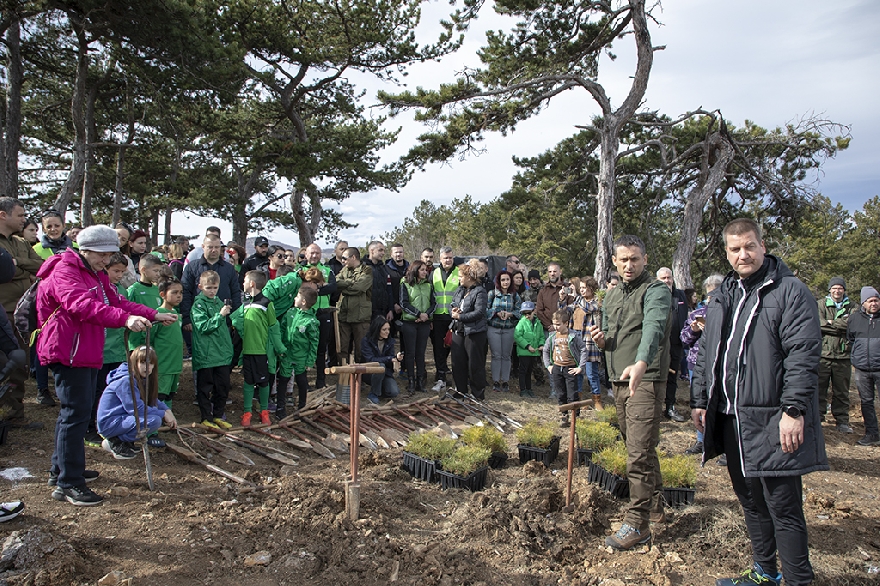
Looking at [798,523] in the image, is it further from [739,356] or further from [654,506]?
[654,506]

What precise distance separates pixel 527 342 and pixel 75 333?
20.6ft

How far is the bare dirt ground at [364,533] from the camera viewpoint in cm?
295

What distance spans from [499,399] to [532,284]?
2787mm

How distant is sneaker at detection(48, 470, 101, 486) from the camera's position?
377cm

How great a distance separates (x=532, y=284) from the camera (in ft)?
32.7

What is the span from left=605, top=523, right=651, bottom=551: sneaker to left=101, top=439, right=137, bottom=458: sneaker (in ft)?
13.1

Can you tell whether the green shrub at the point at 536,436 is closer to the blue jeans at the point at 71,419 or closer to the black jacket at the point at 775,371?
the black jacket at the point at 775,371

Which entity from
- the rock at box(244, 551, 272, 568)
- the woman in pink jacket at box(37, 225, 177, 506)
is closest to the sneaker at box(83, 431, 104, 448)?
the woman in pink jacket at box(37, 225, 177, 506)

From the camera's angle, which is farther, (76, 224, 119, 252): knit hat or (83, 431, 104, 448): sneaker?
(83, 431, 104, 448): sneaker

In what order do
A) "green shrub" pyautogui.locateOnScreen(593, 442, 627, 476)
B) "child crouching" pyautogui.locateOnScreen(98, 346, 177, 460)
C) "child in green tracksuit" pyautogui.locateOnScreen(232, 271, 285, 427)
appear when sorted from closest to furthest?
"green shrub" pyautogui.locateOnScreen(593, 442, 627, 476) → "child crouching" pyautogui.locateOnScreen(98, 346, 177, 460) → "child in green tracksuit" pyautogui.locateOnScreen(232, 271, 285, 427)

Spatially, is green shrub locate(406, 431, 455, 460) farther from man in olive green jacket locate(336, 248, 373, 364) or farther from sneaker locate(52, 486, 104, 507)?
man in olive green jacket locate(336, 248, 373, 364)

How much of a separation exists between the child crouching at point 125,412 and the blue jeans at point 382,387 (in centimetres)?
320

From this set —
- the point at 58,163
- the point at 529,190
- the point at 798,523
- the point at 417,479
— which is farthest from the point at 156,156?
the point at 798,523

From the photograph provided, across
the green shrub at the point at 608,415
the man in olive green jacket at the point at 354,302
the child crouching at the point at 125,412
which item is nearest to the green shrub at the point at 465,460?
the green shrub at the point at 608,415
